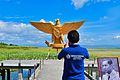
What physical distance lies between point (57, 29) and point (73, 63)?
95.7 feet

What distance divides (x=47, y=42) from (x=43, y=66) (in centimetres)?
1049

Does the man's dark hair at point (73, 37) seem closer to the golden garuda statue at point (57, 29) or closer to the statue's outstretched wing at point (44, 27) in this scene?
the golden garuda statue at point (57, 29)

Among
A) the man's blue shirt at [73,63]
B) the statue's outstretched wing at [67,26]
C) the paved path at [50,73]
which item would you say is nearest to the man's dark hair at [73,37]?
the man's blue shirt at [73,63]

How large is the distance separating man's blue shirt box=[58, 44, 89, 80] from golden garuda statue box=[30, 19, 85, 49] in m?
28.5

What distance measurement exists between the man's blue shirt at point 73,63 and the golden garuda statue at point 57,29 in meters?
28.5

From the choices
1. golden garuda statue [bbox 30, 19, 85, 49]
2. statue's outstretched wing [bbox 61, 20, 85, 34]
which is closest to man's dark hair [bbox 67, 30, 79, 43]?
golden garuda statue [bbox 30, 19, 85, 49]

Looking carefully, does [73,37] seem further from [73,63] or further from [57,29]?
[57,29]

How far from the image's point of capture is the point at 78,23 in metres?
36.2

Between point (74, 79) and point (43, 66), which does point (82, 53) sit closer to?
point (74, 79)

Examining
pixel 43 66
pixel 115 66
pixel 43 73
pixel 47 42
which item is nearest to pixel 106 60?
pixel 115 66

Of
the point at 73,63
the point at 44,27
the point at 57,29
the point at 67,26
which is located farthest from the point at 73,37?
the point at 44,27

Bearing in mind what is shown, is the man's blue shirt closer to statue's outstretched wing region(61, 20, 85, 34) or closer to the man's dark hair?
the man's dark hair

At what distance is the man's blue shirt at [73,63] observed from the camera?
6484 mm

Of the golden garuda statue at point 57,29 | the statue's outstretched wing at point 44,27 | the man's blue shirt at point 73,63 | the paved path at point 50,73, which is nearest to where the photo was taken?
the man's blue shirt at point 73,63
